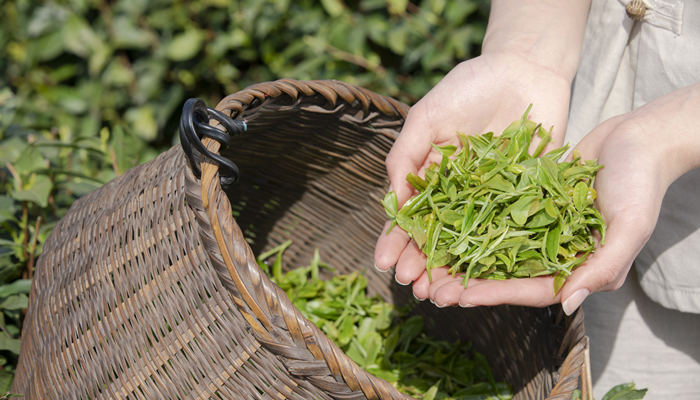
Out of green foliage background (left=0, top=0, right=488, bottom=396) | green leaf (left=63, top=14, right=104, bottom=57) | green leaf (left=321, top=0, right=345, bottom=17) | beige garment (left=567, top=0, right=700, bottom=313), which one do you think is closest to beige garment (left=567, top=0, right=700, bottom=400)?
beige garment (left=567, top=0, right=700, bottom=313)

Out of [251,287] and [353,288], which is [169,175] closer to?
[251,287]

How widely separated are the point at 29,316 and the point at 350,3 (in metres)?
1.42

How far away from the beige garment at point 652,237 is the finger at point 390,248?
42 centimetres

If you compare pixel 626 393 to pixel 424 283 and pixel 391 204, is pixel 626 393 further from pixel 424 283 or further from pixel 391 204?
pixel 391 204

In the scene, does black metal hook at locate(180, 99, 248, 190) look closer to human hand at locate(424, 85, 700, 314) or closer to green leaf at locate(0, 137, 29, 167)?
human hand at locate(424, 85, 700, 314)

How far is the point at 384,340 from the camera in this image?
128 cm

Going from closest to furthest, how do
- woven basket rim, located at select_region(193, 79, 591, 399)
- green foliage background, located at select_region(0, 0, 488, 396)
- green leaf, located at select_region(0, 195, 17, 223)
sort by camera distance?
woven basket rim, located at select_region(193, 79, 591, 399) < green leaf, located at select_region(0, 195, 17, 223) < green foliage background, located at select_region(0, 0, 488, 396)

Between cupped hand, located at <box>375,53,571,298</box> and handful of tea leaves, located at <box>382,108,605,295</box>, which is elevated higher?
cupped hand, located at <box>375,53,571,298</box>

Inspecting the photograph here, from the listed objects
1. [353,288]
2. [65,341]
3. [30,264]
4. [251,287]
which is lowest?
[353,288]

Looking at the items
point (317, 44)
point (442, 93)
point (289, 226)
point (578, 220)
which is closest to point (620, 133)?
point (578, 220)

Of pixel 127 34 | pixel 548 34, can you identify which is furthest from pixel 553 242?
pixel 127 34

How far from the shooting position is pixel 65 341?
33.0 inches

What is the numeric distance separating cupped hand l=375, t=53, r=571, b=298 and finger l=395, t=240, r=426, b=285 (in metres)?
0.02

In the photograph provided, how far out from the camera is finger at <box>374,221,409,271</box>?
0.91 meters
